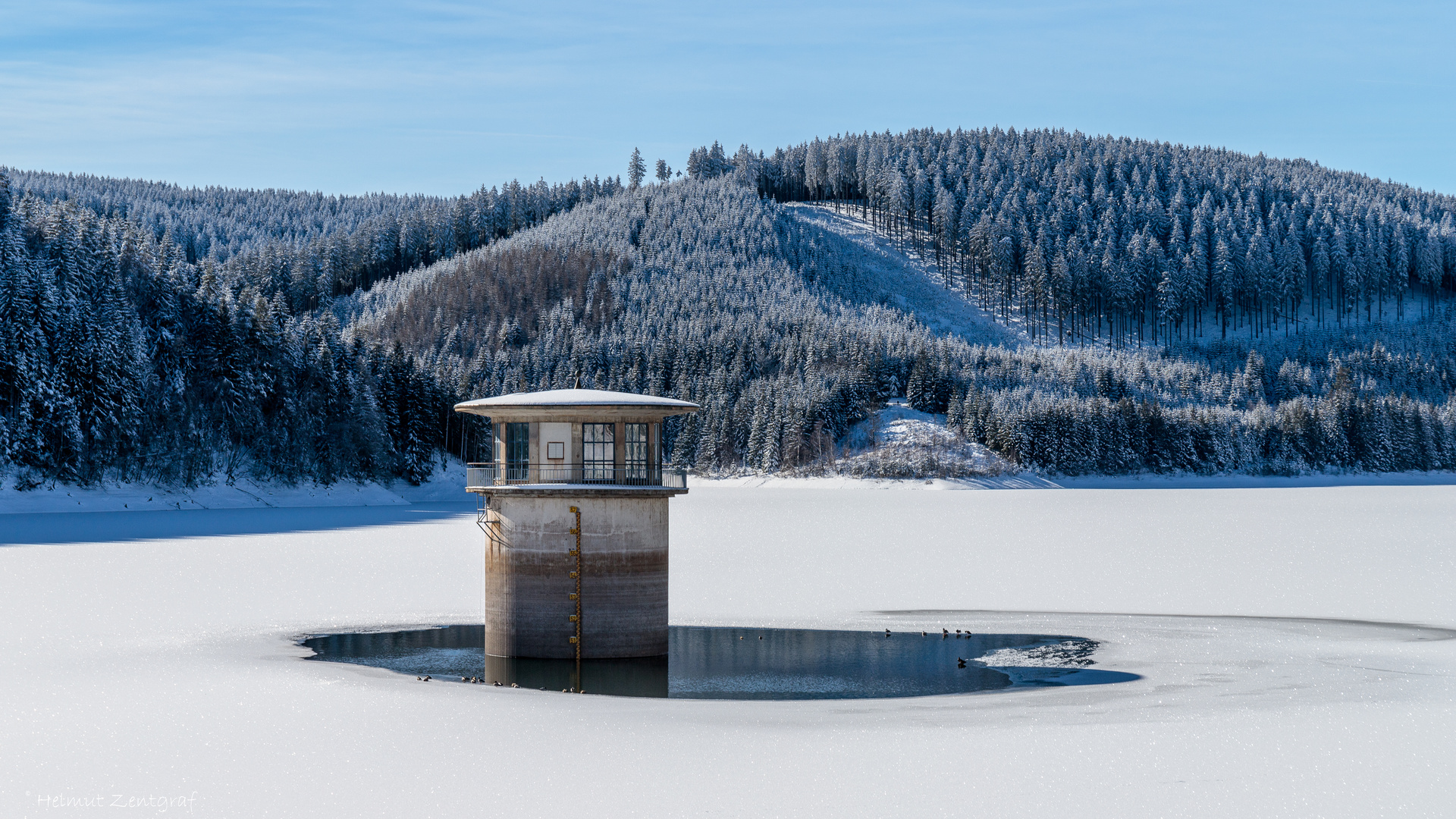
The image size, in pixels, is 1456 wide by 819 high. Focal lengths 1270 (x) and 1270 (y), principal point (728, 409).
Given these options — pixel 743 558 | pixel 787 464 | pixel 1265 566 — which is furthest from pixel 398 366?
pixel 1265 566

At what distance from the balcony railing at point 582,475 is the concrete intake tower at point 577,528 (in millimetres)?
28

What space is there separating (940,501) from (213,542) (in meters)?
76.0

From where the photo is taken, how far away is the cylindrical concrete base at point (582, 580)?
32.5 m

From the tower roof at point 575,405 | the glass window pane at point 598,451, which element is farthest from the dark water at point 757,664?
the tower roof at point 575,405

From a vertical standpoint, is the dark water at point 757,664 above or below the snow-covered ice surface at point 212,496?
above

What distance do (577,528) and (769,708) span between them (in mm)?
8617

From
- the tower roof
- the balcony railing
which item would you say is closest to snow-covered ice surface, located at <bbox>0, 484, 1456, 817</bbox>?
the balcony railing

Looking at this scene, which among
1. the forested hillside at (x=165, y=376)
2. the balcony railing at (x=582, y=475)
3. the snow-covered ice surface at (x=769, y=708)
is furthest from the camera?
the forested hillside at (x=165, y=376)

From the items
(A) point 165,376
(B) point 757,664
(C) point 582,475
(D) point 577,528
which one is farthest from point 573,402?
(A) point 165,376

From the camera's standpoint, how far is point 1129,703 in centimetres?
2598

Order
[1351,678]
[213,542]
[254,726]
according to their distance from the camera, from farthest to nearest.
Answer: [213,542] < [1351,678] < [254,726]

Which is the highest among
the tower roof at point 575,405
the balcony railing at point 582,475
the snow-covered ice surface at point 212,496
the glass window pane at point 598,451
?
the tower roof at point 575,405

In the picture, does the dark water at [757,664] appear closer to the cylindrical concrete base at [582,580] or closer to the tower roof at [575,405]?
the cylindrical concrete base at [582,580]

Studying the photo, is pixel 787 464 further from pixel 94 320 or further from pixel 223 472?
pixel 94 320
